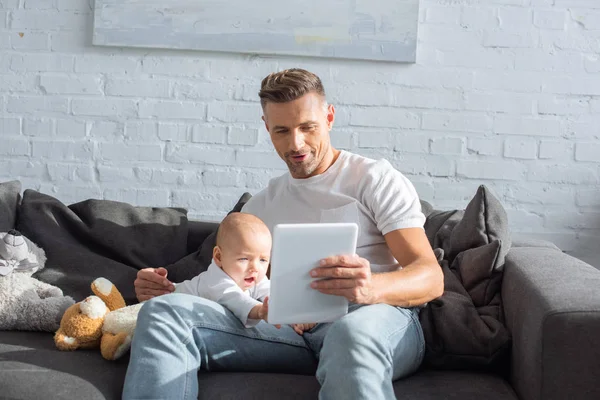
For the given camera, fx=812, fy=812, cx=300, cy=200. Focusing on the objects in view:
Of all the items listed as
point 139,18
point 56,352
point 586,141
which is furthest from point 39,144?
point 586,141

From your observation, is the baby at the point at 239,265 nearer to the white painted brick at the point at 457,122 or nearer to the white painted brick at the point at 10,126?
the white painted brick at the point at 457,122

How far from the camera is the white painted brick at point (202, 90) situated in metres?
3.12

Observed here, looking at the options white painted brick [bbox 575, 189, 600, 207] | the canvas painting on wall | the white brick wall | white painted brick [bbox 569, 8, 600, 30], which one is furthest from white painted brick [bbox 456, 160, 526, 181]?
white painted brick [bbox 569, 8, 600, 30]

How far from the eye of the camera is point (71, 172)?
124 inches

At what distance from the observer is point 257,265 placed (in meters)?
1.97

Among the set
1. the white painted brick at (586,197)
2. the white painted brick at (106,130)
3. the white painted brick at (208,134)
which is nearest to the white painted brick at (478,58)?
the white painted brick at (586,197)

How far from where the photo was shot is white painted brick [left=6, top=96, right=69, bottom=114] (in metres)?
3.13

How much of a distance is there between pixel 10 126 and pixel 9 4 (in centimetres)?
47

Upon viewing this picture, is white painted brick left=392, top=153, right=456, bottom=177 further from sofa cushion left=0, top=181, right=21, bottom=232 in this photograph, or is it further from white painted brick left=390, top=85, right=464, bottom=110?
sofa cushion left=0, top=181, right=21, bottom=232

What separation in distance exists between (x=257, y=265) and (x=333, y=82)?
1309mm

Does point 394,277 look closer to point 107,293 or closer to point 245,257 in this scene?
point 245,257

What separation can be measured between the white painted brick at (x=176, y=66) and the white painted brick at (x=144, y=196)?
0.46 metres

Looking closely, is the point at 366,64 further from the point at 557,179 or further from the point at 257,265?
the point at 257,265

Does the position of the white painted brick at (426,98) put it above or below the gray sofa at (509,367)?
above
